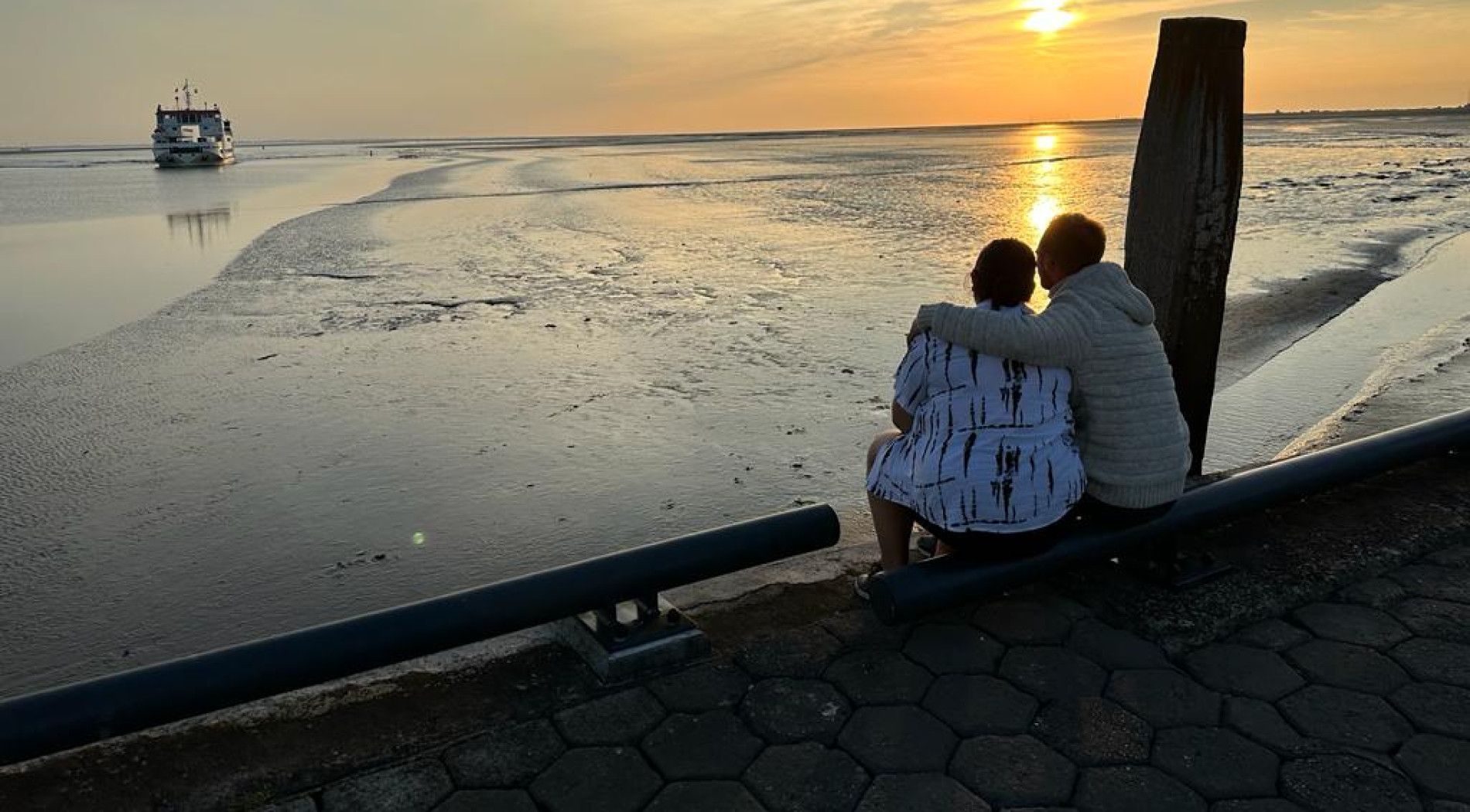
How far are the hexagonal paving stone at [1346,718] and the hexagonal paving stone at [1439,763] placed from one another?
4 cm

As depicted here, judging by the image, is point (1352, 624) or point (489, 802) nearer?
point (489, 802)

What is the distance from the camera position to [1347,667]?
3258mm

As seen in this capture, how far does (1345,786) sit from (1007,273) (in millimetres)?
1717

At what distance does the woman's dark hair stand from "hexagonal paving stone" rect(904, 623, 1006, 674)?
3.76 feet

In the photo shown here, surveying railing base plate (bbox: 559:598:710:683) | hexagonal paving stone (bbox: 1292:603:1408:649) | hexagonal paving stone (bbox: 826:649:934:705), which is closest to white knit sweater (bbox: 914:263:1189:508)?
hexagonal paving stone (bbox: 1292:603:1408:649)

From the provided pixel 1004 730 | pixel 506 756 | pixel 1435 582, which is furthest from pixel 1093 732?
pixel 1435 582

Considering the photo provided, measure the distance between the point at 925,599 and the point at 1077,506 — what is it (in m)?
0.80

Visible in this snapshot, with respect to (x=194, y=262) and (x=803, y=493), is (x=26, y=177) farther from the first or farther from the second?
(x=803, y=493)

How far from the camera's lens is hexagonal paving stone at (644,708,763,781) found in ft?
9.03

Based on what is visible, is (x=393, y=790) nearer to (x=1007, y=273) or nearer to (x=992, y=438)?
(x=992, y=438)

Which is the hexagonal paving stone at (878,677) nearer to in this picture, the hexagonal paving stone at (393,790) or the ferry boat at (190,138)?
the hexagonal paving stone at (393,790)

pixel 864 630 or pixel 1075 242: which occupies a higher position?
pixel 1075 242

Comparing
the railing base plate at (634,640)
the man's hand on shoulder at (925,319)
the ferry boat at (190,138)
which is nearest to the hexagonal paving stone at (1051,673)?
the railing base plate at (634,640)

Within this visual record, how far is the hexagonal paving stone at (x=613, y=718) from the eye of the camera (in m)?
2.89
